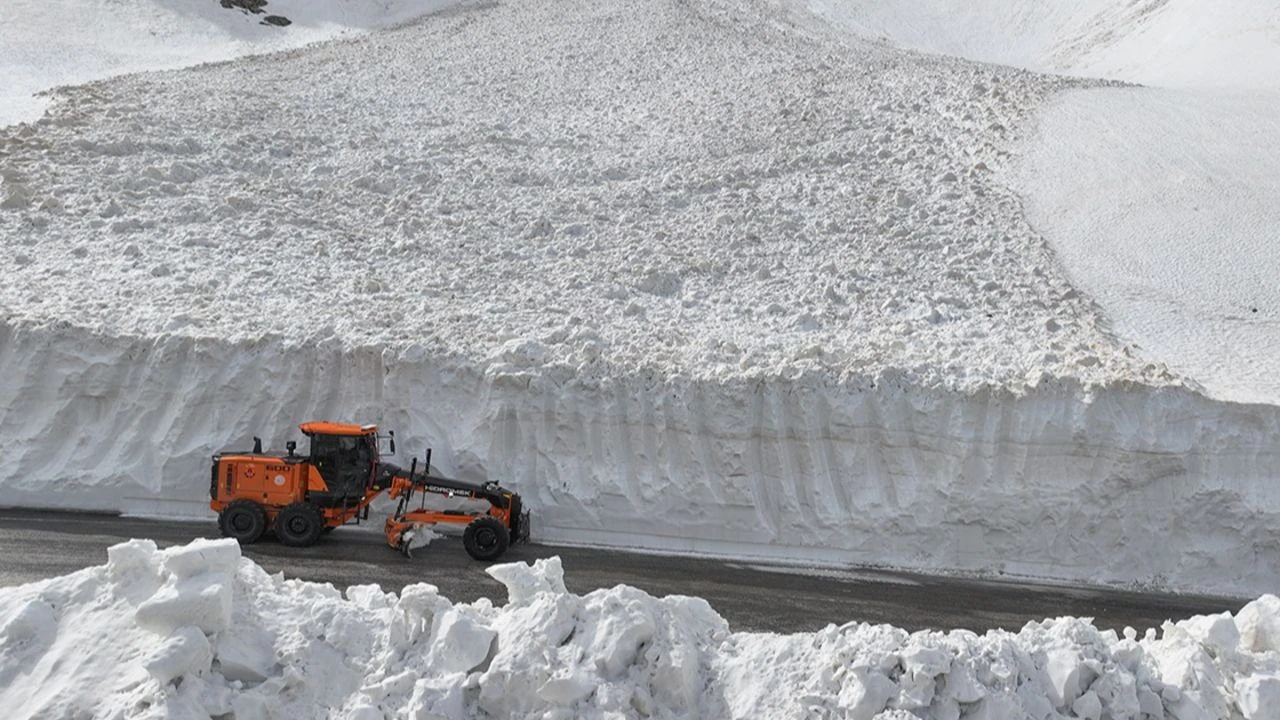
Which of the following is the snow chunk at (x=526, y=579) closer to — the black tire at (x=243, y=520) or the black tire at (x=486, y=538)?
the black tire at (x=486, y=538)

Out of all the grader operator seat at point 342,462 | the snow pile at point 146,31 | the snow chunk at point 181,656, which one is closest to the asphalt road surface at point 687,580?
the grader operator seat at point 342,462

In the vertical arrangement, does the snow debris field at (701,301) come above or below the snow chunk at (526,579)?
above

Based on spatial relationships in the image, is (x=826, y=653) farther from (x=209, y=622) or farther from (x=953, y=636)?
(x=209, y=622)

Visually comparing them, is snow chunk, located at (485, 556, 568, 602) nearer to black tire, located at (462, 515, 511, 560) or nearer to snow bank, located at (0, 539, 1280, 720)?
snow bank, located at (0, 539, 1280, 720)

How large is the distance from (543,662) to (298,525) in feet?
22.3

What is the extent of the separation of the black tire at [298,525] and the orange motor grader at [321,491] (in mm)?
11

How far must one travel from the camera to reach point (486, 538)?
45.0 feet

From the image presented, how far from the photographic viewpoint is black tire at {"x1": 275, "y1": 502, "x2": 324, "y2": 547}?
1391 centimetres

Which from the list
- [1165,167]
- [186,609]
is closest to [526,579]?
[186,609]

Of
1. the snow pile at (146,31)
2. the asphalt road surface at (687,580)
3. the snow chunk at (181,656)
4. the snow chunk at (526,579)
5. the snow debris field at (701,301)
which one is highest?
the snow pile at (146,31)

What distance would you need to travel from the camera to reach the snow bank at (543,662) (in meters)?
7.82

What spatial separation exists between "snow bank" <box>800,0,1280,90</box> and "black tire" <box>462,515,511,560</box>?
22322 millimetres

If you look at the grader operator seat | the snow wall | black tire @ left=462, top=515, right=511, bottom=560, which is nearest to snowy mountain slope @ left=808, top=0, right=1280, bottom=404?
the snow wall

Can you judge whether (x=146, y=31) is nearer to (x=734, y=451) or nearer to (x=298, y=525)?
(x=298, y=525)
